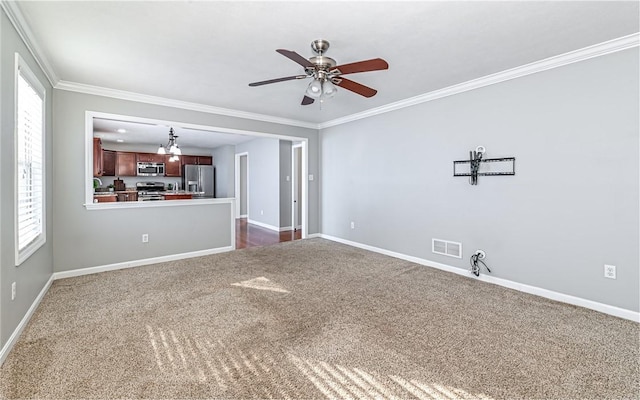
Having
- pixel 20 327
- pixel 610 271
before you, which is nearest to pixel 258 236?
pixel 20 327

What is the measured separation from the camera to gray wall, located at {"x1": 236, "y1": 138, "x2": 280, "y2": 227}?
24.1 ft

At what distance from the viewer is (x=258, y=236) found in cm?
A: 662

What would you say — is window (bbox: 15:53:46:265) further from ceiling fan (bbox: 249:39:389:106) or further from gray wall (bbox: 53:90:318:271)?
ceiling fan (bbox: 249:39:389:106)

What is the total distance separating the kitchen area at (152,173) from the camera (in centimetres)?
824

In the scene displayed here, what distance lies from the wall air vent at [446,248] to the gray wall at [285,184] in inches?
156

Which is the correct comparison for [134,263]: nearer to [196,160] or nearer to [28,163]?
[28,163]

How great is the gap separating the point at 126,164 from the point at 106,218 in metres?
5.42

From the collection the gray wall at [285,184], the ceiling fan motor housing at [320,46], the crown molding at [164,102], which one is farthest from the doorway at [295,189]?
the ceiling fan motor housing at [320,46]

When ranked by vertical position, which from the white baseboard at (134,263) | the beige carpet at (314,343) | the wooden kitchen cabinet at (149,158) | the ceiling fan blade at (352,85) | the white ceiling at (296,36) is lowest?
the beige carpet at (314,343)

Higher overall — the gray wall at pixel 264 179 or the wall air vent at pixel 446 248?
the gray wall at pixel 264 179

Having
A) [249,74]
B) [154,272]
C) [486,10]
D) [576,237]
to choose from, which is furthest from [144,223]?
[576,237]

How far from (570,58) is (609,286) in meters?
2.18

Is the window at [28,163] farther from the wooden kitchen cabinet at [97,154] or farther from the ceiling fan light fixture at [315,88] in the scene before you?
the wooden kitchen cabinet at [97,154]

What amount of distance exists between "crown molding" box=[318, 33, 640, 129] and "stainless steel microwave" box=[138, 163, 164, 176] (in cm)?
710
